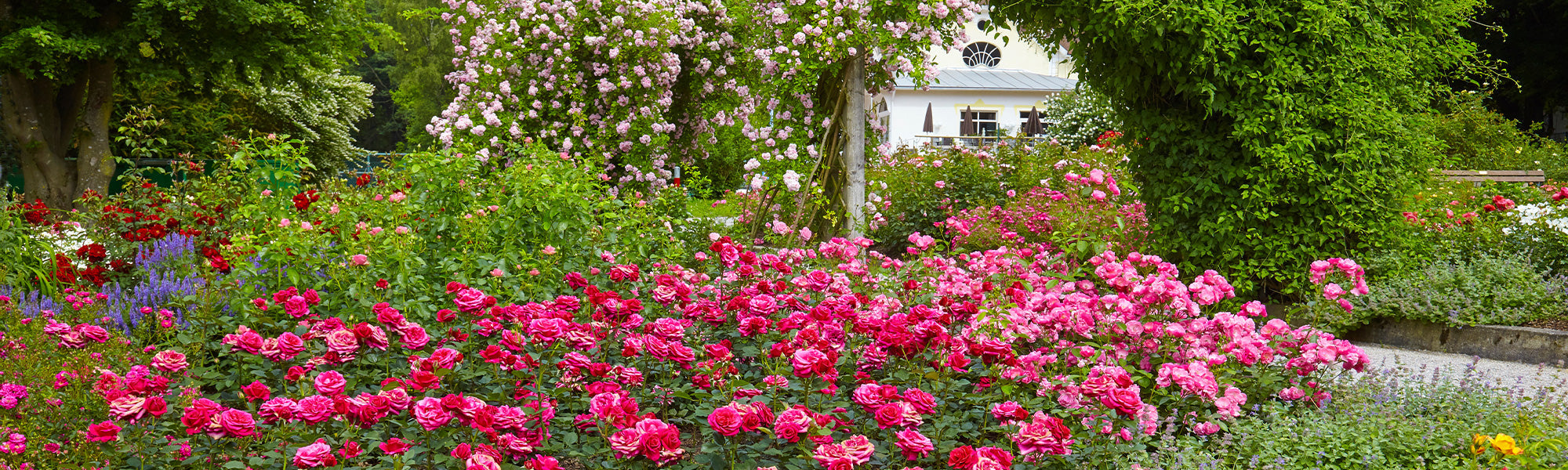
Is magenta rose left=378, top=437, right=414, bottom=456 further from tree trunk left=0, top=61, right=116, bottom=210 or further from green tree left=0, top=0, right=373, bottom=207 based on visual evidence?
tree trunk left=0, top=61, right=116, bottom=210

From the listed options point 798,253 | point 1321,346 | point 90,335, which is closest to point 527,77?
point 798,253

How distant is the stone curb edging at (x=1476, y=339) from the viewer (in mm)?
4645

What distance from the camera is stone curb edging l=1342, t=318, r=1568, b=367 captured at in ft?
15.2

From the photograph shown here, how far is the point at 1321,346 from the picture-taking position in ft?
9.46

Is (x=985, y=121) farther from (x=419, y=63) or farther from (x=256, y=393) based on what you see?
(x=256, y=393)

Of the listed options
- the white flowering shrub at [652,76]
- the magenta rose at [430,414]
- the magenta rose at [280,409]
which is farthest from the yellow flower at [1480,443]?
the white flowering shrub at [652,76]

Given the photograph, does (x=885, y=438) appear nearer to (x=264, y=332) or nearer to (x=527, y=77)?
(x=264, y=332)

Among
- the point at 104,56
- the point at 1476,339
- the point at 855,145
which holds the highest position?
the point at 104,56

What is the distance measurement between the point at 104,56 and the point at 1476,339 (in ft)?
46.1

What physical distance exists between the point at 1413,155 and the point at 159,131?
18433 millimetres

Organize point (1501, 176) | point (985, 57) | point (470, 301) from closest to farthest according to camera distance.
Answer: point (470, 301) → point (1501, 176) → point (985, 57)

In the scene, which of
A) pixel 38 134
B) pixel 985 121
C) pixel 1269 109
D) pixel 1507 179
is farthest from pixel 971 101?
pixel 1269 109

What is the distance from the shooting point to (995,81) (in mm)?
26594

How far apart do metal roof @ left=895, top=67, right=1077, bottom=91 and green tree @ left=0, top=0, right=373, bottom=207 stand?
49.4ft
